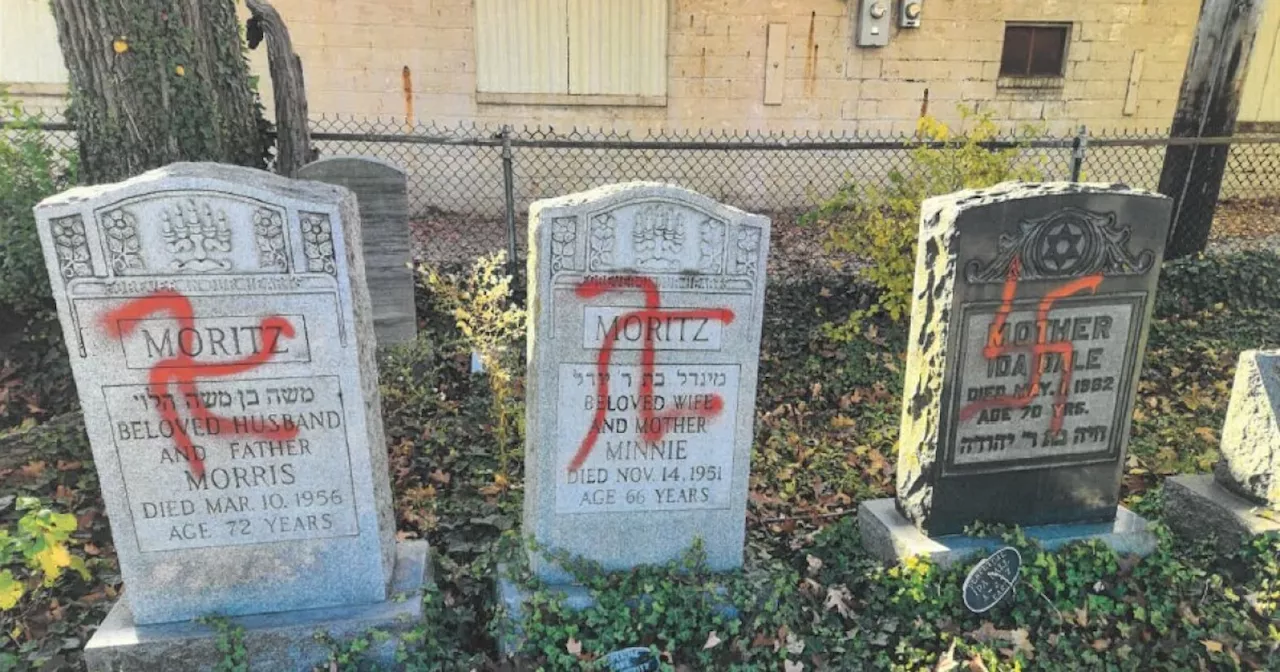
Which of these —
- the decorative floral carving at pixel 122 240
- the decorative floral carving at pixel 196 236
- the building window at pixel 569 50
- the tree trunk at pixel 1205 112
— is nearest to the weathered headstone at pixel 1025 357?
the decorative floral carving at pixel 196 236

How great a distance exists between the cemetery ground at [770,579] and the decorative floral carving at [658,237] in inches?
48.8

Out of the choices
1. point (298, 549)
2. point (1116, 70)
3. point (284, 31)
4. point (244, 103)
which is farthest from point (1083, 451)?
point (1116, 70)

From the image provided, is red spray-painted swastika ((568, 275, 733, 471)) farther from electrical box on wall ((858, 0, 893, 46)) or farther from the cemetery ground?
electrical box on wall ((858, 0, 893, 46))

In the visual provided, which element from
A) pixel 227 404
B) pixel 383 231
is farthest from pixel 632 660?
pixel 383 231

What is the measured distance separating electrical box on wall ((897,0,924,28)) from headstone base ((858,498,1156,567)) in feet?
24.2

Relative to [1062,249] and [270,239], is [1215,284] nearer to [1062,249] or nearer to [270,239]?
[1062,249]

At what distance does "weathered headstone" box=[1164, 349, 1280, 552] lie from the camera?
11.1 ft

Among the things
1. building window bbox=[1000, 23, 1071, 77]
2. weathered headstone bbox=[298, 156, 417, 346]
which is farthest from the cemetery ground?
building window bbox=[1000, 23, 1071, 77]

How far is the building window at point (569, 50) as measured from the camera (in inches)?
Result: 344

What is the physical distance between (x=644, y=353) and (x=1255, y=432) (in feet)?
9.35

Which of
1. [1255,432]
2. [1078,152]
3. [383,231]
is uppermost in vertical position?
[1078,152]

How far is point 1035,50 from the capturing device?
9.92m

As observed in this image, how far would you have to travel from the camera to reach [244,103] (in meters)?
4.80

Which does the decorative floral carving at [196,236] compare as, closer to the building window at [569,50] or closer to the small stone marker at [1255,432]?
the small stone marker at [1255,432]
